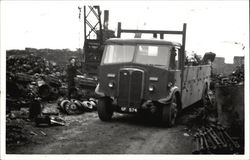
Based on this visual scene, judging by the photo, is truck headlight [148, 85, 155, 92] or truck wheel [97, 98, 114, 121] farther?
truck wheel [97, 98, 114, 121]

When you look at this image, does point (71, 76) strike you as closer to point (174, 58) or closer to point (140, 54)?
point (140, 54)

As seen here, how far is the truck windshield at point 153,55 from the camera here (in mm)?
9414

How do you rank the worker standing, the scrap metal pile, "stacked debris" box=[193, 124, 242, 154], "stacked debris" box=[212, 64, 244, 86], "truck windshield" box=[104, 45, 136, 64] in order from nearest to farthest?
"stacked debris" box=[193, 124, 242, 154]
the scrap metal pile
"truck windshield" box=[104, 45, 136, 64]
"stacked debris" box=[212, 64, 244, 86]
the worker standing

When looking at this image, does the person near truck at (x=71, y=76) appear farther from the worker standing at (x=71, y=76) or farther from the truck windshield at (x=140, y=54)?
the truck windshield at (x=140, y=54)

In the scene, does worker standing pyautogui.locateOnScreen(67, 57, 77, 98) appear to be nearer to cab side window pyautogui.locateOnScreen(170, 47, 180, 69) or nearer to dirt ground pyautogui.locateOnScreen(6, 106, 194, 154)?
dirt ground pyautogui.locateOnScreen(6, 106, 194, 154)

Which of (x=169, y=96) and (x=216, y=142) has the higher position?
(x=169, y=96)

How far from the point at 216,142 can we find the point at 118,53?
3885mm

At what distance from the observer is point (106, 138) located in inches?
311

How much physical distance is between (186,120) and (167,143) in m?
2.83

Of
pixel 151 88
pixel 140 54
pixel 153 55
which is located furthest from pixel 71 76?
pixel 151 88

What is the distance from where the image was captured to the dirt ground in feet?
22.9

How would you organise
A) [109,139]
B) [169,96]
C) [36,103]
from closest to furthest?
[109,139] → [169,96] → [36,103]

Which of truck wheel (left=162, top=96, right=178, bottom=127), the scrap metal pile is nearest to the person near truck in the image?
the scrap metal pile

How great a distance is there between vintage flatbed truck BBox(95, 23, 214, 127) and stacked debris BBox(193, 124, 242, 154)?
1.54 meters
